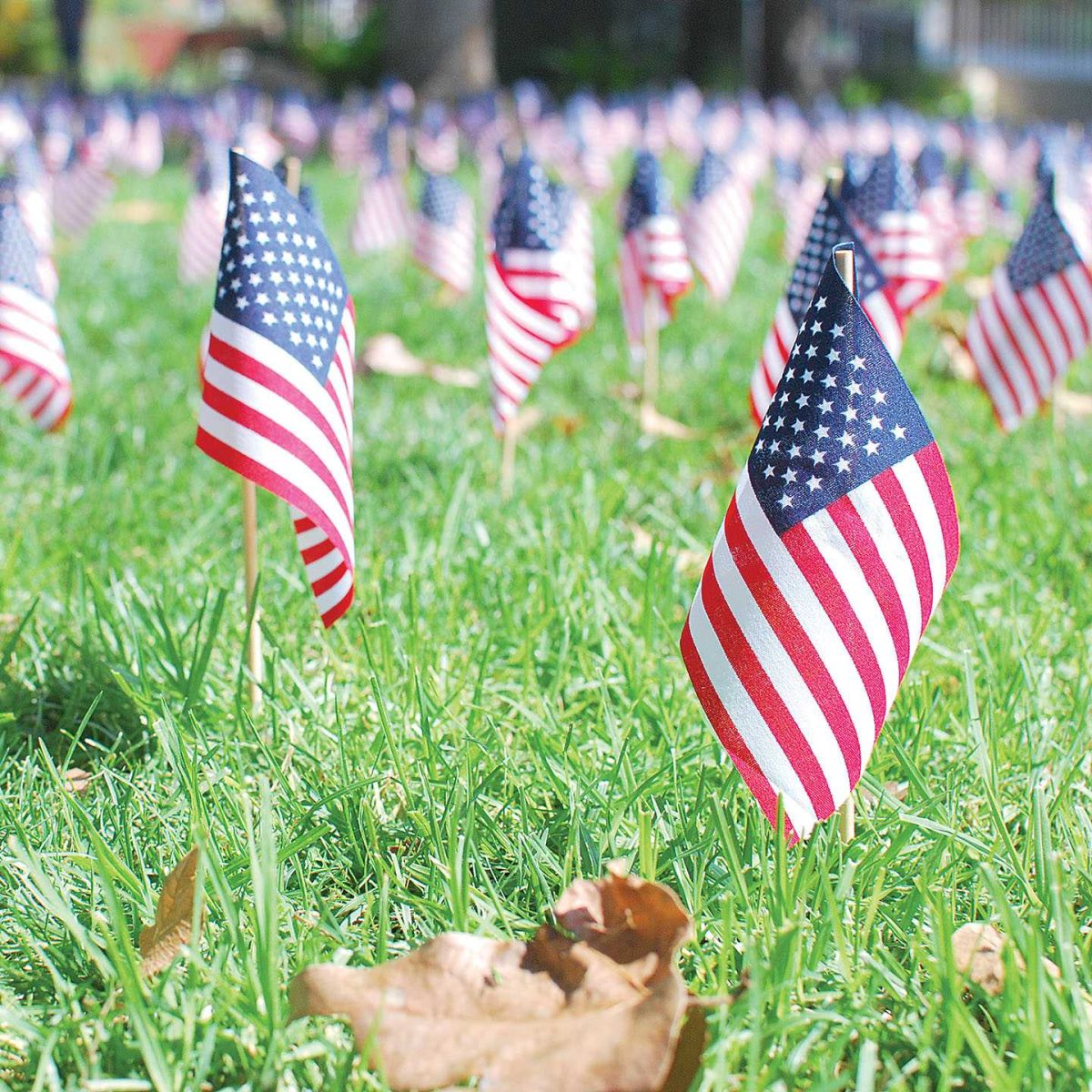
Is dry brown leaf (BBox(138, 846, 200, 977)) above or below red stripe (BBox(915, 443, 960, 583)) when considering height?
below

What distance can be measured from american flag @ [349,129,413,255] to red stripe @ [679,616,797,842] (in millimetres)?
6981

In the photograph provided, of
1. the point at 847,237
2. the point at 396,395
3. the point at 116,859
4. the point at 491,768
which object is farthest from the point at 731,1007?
the point at 396,395

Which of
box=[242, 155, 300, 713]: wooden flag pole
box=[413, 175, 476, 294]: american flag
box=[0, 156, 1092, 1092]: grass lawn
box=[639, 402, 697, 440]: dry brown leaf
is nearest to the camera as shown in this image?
box=[0, 156, 1092, 1092]: grass lawn

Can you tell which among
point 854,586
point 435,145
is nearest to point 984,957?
point 854,586

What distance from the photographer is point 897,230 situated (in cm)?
504

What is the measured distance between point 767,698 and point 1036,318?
2.84 m

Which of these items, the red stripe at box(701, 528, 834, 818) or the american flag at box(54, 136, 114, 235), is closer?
the red stripe at box(701, 528, 834, 818)

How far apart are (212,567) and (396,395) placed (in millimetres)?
2172

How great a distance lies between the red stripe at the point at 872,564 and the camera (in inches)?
82.0

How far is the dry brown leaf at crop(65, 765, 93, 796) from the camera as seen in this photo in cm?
254

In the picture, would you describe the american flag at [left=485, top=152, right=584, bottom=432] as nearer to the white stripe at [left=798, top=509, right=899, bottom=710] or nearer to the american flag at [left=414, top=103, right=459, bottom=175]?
the white stripe at [left=798, top=509, right=899, bottom=710]

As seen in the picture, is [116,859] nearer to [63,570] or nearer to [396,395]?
[63,570]

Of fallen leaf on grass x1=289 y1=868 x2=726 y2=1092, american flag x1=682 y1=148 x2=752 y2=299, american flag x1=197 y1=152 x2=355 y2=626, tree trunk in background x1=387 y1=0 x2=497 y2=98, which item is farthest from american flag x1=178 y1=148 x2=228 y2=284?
tree trunk in background x1=387 y1=0 x2=497 y2=98

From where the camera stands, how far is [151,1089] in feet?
5.95
